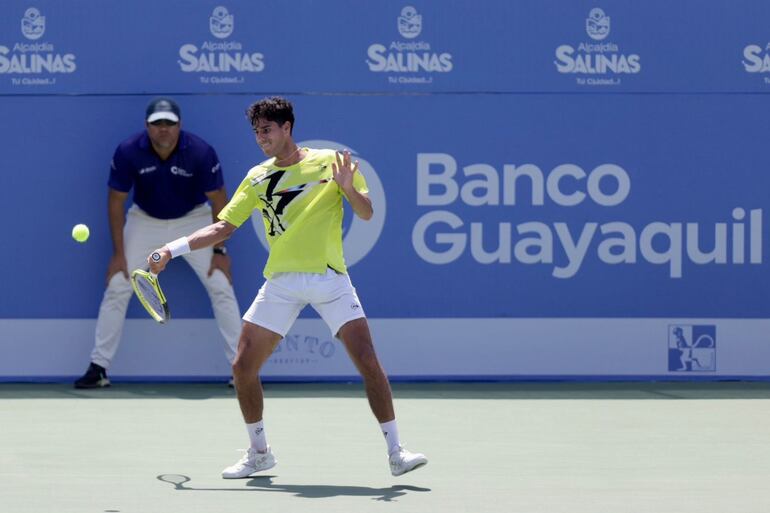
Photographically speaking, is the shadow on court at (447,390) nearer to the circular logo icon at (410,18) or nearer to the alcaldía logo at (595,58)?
the alcaldía logo at (595,58)

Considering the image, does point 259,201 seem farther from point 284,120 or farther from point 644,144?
point 644,144

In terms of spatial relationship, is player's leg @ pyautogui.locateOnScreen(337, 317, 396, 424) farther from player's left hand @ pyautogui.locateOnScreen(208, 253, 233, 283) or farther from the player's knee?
the player's knee

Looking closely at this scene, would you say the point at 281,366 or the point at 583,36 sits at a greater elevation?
the point at 583,36

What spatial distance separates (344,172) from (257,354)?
92cm

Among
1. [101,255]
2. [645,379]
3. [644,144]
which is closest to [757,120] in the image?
[644,144]

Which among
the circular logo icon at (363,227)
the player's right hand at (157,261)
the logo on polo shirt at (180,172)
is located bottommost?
the player's right hand at (157,261)

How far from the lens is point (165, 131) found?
939cm

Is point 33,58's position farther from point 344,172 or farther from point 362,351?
point 362,351
